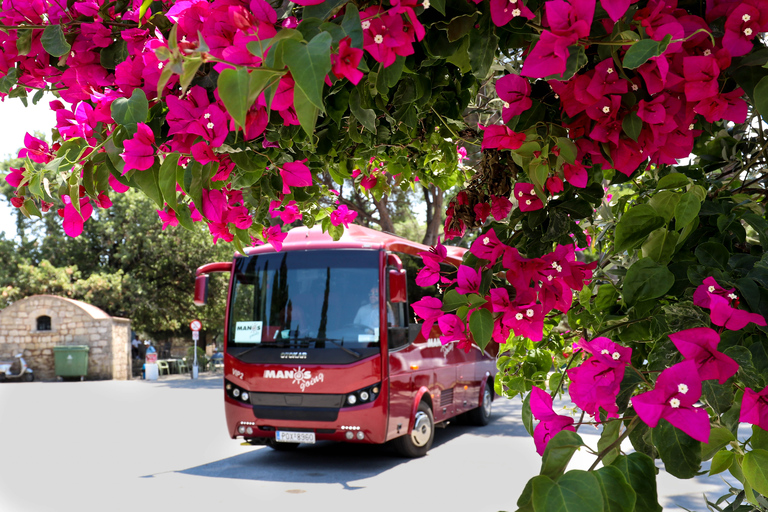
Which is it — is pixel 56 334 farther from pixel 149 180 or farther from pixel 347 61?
pixel 347 61

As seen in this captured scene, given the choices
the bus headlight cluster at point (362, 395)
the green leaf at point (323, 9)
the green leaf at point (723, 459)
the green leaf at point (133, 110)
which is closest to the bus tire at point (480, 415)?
the bus headlight cluster at point (362, 395)

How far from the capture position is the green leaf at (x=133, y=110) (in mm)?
1164

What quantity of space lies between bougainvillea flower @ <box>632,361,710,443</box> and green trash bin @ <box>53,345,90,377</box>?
25.0 metres

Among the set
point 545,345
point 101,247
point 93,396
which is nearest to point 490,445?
point 545,345

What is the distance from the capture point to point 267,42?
819mm

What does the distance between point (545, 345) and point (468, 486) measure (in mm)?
4482

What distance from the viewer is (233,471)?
755 cm

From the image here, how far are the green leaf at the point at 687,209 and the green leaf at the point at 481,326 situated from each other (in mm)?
418

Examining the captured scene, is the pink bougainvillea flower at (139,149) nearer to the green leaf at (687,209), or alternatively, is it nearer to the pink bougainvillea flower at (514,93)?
the pink bougainvillea flower at (514,93)

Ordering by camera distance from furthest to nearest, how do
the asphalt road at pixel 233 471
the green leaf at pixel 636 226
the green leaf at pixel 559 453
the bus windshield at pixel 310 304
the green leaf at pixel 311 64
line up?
the bus windshield at pixel 310 304, the asphalt road at pixel 233 471, the green leaf at pixel 636 226, the green leaf at pixel 559 453, the green leaf at pixel 311 64

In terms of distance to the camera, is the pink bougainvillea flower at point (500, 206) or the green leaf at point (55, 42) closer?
the green leaf at point (55, 42)

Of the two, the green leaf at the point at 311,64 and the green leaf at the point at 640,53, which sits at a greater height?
the green leaf at the point at 640,53

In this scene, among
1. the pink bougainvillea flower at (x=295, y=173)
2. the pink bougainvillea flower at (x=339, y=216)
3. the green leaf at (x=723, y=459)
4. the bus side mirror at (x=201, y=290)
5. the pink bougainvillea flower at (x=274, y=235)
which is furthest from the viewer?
the bus side mirror at (x=201, y=290)

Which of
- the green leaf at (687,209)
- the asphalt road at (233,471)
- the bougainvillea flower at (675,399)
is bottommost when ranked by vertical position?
the asphalt road at (233,471)
